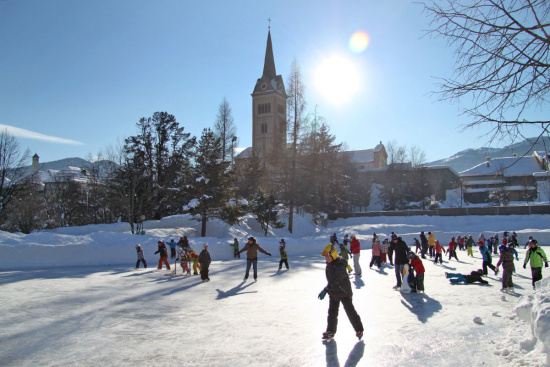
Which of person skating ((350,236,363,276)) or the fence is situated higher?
the fence

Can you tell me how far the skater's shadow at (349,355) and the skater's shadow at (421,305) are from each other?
235cm

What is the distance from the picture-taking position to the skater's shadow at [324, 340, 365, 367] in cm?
522

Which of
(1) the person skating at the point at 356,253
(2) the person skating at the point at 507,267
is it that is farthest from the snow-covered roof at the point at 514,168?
(2) the person skating at the point at 507,267

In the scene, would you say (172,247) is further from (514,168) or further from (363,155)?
(363,155)

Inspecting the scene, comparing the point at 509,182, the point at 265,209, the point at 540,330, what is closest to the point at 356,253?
the point at 540,330

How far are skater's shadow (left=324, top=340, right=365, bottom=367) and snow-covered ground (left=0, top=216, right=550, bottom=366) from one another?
0.03 metres

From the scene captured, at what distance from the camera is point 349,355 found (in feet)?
18.2

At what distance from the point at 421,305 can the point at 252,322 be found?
14.2 ft

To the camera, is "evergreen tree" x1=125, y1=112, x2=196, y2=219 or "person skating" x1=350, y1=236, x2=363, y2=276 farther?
"evergreen tree" x1=125, y1=112, x2=196, y2=219

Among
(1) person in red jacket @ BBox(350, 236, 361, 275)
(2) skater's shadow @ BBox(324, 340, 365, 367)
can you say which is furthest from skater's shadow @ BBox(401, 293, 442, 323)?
(1) person in red jacket @ BBox(350, 236, 361, 275)

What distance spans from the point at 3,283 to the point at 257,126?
74.3 meters

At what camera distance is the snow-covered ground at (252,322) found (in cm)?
542

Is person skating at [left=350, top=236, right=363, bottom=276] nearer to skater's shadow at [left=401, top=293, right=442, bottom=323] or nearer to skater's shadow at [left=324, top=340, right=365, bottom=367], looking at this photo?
skater's shadow at [left=401, top=293, right=442, bottom=323]

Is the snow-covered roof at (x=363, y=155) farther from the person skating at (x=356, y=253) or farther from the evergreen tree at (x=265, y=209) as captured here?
the person skating at (x=356, y=253)
